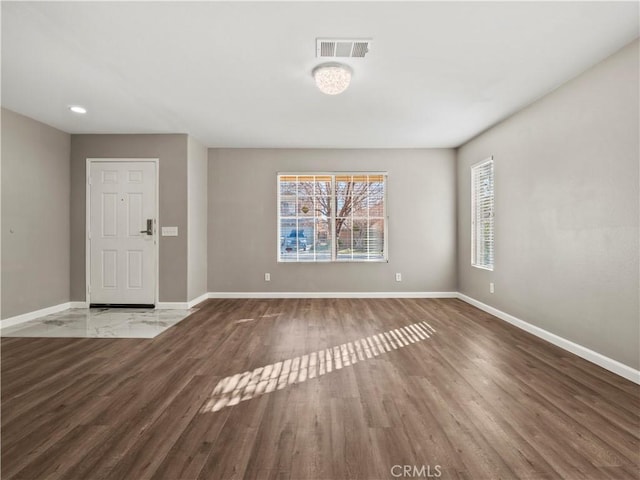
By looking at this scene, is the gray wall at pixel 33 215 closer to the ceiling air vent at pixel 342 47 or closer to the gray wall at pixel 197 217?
the gray wall at pixel 197 217

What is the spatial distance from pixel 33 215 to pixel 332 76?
4432 millimetres

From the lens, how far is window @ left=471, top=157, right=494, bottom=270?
15.5 feet

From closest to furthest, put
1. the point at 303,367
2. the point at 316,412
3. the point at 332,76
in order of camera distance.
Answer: the point at 316,412 → the point at 303,367 → the point at 332,76

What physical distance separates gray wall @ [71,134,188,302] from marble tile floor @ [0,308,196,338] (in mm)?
402

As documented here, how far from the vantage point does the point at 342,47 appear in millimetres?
2592

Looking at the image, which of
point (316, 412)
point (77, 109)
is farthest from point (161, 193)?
point (316, 412)

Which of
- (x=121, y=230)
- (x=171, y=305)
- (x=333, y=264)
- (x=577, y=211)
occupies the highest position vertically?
(x=577, y=211)

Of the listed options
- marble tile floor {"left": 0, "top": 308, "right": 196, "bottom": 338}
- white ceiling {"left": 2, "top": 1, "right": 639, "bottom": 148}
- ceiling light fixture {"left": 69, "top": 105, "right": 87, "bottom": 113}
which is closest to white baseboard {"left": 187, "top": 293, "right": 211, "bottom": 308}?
marble tile floor {"left": 0, "top": 308, "right": 196, "bottom": 338}

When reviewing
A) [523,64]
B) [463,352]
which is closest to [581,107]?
[523,64]

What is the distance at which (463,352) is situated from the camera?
312cm

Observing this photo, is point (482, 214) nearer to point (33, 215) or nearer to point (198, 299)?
point (198, 299)

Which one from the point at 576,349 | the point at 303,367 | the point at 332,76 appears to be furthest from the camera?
the point at 576,349

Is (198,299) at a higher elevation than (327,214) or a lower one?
lower

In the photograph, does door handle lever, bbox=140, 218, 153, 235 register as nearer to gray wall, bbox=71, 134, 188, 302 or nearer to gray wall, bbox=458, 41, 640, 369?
gray wall, bbox=71, 134, 188, 302
